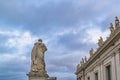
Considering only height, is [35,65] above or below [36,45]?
below

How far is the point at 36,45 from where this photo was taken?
48.4 ft

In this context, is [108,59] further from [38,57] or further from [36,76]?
[36,76]

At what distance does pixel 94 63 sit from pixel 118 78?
9186 mm

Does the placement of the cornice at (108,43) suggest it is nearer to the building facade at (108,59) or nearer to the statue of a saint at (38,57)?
the building facade at (108,59)

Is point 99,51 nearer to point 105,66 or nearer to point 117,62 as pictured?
point 105,66

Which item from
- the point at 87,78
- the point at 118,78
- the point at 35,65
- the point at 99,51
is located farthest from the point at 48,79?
the point at 87,78

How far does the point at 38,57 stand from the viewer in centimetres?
1454

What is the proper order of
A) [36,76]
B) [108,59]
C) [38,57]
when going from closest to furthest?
1. [36,76]
2. [38,57]
3. [108,59]

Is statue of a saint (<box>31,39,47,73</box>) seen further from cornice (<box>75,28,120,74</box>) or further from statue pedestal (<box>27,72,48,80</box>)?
cornice (<box>75,28,120,74</box>)

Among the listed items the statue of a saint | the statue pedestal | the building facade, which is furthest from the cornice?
the statue pedestal

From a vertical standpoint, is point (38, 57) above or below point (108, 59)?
below

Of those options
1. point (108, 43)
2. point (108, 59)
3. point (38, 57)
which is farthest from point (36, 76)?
point (108, 59)

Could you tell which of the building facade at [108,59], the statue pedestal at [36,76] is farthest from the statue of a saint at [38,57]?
the building facade at [108,59]

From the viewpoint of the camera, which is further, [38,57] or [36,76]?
[38,57]
